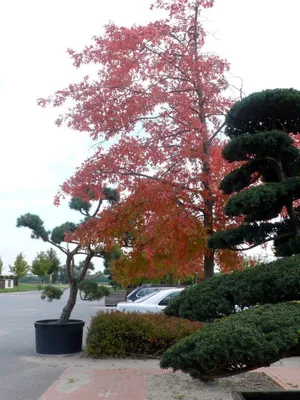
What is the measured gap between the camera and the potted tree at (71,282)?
9281 millimetres

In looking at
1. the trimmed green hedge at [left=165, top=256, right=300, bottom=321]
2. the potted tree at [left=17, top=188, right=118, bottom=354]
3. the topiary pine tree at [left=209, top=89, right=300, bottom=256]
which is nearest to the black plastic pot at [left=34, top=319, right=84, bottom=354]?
the potted tree at [left=17, top=188, right=118, bottom=354]

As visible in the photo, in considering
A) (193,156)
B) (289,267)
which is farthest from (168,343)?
(289,267)

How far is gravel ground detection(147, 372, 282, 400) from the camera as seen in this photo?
20.6 ft

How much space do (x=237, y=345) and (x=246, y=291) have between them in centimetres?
125

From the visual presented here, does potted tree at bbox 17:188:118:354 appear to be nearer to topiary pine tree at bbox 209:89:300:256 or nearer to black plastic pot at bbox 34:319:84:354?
black plastic pot at bbox 34:319:84:354

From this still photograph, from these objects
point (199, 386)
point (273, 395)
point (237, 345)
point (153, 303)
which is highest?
point (153, 303)

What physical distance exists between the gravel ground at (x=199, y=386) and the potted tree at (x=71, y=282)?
2.64 metres

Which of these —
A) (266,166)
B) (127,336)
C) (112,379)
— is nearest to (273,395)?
(266,166)

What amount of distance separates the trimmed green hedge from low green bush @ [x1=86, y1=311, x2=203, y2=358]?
449 cm

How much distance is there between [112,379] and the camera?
7203mm

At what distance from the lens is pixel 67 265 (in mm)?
10258

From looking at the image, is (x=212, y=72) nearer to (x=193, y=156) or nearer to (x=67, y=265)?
(x=193, y=156)

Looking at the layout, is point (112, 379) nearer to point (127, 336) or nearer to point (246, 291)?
point (127, 336)

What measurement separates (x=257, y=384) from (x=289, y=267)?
3545 mm
